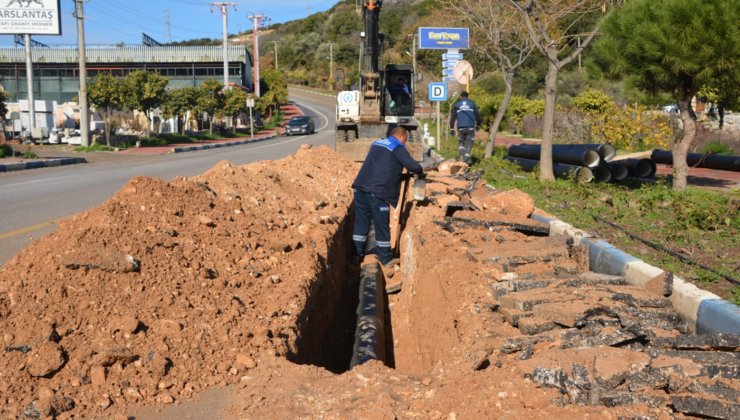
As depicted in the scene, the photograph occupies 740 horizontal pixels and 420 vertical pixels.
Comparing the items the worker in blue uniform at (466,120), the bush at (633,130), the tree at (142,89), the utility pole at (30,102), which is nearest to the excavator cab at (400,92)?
the worker in blue uniform at (466,120)

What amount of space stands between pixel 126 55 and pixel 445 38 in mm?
37835

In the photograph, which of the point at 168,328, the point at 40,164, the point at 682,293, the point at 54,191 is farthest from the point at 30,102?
the point at 682,293

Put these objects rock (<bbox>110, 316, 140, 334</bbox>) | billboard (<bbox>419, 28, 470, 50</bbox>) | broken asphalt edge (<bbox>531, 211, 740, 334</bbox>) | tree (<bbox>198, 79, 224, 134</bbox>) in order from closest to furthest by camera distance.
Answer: rock (<bbox>110, 316, 140, 334</bbox>) < broken asphalt edge (<bbox>531, 211, 740, 334</bbox>) < billboard (<bbox>419, 28, 470, 50</bbox>) < tree (<bbox>198, 79, 224, 134</bbox>)

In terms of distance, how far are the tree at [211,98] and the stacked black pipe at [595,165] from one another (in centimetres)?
2904

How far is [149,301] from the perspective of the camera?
446 cm

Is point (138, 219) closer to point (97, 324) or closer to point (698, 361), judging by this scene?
point (97, 324)

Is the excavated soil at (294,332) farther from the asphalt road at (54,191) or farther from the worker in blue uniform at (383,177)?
the asphalt road at (54,191)

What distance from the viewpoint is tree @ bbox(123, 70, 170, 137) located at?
95.9 ft

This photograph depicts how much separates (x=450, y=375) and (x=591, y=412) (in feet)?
3.30

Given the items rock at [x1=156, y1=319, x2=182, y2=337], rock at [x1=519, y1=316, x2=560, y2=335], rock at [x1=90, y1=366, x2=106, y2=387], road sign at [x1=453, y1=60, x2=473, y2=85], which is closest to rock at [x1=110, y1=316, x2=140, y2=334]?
rock at [x1=156, y1=319, x2=182, y2=337]

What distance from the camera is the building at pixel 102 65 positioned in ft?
175

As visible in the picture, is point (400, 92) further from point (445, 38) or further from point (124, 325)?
point (124, 325)

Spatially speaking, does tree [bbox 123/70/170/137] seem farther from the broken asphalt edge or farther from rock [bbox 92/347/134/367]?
rock [bbox 92/347/134/367]

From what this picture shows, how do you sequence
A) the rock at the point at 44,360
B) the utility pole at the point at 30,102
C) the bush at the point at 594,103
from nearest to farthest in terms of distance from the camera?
the rock at the point at 44,360, the bush at the point at 594,103, the utility pole at the point at 30,102
